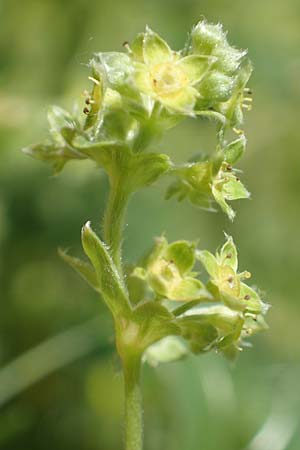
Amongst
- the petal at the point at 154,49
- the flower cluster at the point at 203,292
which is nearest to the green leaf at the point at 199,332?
the flower cluster at the point at 203,292

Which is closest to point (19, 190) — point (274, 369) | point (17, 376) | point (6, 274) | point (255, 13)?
point (6, 274)

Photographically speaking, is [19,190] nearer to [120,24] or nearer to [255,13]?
[120,24]

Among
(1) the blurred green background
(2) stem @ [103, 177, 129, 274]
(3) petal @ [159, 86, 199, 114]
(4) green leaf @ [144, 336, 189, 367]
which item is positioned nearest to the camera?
(3) petal @ [159, 86, 199, 114]

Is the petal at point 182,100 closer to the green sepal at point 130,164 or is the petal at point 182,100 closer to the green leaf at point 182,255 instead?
the green sepal at point 130,164

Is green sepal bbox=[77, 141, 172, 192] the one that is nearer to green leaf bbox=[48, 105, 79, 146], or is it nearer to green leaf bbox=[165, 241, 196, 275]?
green leaf bbox=[48, 105, 79, 146]

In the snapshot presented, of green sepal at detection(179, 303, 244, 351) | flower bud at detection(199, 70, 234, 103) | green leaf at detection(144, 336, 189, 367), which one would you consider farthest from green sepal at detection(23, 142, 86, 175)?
green leaf at detection(144, 336, 189, 367)

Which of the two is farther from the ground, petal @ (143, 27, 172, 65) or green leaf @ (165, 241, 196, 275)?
petal @ (143, 27, 172, 65)
